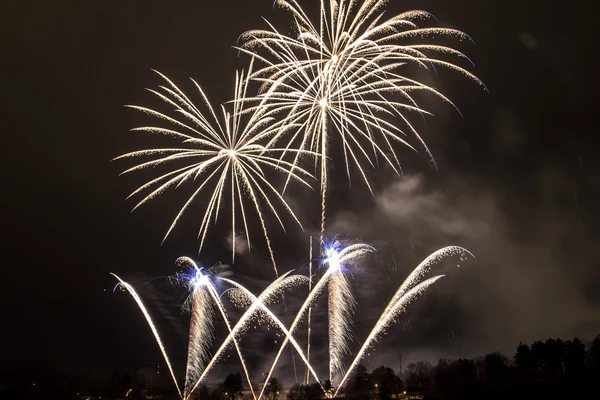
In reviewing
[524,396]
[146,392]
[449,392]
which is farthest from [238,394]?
[524,396]

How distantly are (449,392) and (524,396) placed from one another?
9103 mm

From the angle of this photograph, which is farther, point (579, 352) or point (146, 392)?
Result: point (146, 392)

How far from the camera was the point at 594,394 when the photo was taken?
50812mm

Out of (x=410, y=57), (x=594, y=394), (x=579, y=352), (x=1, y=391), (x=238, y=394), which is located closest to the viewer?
(x=410, y=57)

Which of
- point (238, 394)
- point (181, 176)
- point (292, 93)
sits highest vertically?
point (292, 93)

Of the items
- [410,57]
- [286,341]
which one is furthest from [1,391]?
[410,57]

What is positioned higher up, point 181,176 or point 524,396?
point 181,176

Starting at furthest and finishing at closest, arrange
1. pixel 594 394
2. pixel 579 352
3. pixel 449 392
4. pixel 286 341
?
1. pixel 579 352
2. pixel 449 392
3. pixel 594 394
4. pixel 286 341

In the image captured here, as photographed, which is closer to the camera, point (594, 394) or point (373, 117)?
point (373, 117)

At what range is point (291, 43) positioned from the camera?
3250 centimetres

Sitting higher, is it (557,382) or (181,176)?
(181,176)

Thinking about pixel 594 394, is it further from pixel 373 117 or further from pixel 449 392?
pixel 373 117

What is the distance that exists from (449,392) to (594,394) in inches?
617

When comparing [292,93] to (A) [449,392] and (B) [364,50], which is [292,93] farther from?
(A) [449,392]
